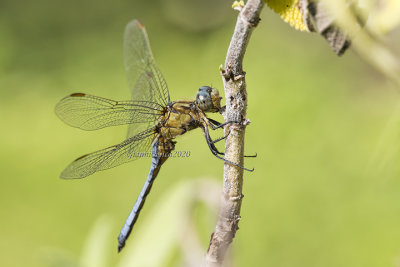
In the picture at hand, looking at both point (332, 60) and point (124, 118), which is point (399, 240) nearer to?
point (124, 118)

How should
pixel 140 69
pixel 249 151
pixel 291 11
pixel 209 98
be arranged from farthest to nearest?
pixel 249 151 → pixel 140 69 → pixel 209 98 → pixel 291 11

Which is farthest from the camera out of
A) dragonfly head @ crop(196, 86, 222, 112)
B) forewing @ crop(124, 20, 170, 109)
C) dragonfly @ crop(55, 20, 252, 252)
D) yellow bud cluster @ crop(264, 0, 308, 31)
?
forewing @ crop(124, 20, 170, 109)

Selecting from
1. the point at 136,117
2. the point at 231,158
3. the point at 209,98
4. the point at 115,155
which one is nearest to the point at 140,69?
the point at 136,117

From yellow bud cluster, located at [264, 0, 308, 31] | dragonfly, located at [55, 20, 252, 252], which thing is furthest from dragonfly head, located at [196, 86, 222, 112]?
yellow bud cluster, located at [264, 0, 308, 31]

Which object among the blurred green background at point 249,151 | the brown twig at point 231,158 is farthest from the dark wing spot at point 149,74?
the brown twig at point 231,158

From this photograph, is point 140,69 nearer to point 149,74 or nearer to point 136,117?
point 149,74

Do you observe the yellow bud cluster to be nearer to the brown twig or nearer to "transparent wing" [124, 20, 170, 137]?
the brown twig

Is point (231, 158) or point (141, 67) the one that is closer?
point (231, 158)

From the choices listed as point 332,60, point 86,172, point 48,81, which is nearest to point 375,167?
point 86,172
